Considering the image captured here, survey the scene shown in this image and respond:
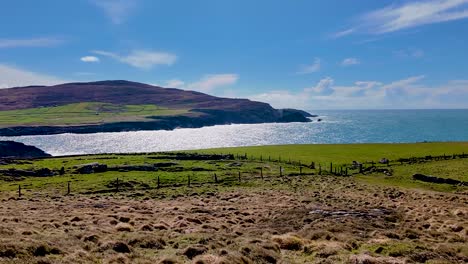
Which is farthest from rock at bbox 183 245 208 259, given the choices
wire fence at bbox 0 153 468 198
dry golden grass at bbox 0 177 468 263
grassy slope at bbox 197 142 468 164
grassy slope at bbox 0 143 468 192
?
grassy slope at bbox 197 142 468 164

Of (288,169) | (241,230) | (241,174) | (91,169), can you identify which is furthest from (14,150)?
(241,230)

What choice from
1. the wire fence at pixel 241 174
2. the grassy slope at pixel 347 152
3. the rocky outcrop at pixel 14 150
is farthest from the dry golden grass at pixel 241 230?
the rocky outcrop at pixel 14 150

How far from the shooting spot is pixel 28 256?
15.5 metres

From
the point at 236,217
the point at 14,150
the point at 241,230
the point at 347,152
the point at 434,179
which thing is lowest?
the point at 236,217

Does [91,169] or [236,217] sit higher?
[91,169]

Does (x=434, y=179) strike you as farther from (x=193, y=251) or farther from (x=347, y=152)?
(x=193, y=251)

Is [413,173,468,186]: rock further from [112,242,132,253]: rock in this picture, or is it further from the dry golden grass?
[112,242,132,253]: rock

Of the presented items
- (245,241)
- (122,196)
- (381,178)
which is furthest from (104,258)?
(381,178)

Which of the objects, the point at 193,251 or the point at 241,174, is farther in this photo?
the point at 241,174

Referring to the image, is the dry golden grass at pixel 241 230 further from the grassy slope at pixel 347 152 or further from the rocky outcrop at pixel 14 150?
the rocky outcrop at pixel 14 150

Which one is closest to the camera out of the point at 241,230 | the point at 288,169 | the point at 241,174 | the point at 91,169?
the point at 241,230

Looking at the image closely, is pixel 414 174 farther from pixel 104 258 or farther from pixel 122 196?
pixel 104 258

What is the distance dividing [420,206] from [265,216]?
18.0m

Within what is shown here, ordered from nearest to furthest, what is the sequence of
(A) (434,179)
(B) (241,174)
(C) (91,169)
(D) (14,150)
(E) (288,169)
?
(A) (434,179) → (B) (241,174) → (C) (91,169) → (E) (288,169) → (D) (14,150)
